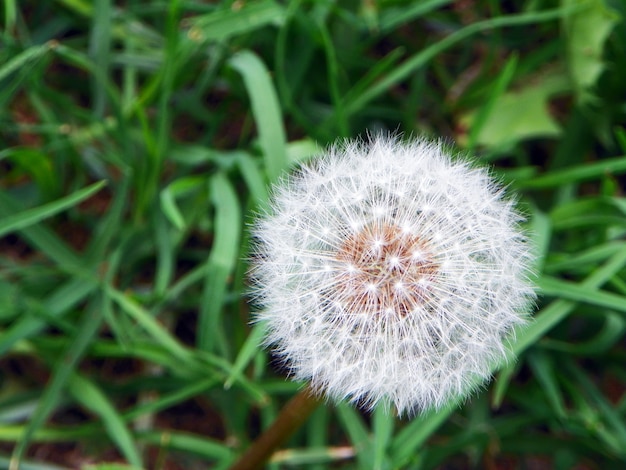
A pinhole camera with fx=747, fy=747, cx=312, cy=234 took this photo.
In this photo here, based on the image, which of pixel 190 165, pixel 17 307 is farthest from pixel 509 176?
pixel 17 307

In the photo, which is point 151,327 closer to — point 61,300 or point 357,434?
point 61,300

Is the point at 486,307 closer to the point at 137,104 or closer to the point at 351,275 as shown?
the point at 351,275

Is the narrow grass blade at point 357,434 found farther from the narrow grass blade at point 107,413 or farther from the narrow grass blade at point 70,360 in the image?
the narrow grass blade at point 70,360

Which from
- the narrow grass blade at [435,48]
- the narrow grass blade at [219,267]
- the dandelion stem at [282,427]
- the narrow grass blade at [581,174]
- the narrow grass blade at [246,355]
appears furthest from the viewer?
the narrow grass blade at [435,48]

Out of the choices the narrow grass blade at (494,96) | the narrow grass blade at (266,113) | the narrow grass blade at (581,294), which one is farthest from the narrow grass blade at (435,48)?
the narrow grass blade at (581,294)

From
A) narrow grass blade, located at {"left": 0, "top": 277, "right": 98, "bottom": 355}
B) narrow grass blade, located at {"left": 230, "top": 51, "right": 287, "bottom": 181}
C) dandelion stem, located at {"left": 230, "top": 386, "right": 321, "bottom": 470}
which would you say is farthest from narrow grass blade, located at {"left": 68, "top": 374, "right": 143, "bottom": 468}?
narrow grass blade, located at {"left": 230, "top": 51, "right": 287, "bottom": 181}

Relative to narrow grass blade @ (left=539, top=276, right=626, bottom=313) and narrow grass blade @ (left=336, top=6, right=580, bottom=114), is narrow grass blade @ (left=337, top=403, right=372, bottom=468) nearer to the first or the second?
narrow grass blade @ (left=539, top=276, right=626, bottom=313)

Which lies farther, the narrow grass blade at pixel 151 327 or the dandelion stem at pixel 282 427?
the narrow grass blade at pixel 151 327
